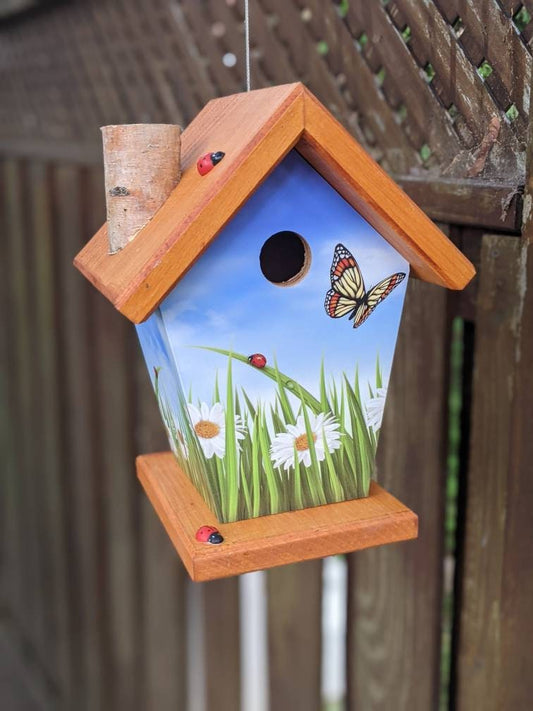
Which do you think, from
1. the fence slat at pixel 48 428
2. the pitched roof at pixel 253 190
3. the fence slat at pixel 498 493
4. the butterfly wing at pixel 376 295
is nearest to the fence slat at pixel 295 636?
the fence slat at pixel 498 493

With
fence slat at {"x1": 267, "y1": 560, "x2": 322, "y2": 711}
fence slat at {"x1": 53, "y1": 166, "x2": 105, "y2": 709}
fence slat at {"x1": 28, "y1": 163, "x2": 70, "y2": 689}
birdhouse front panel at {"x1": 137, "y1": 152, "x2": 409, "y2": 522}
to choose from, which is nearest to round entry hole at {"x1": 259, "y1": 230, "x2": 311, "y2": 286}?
birdhouse front panel at {"x1": 137, "y1": 152, "x2": 409, "y2": 522}

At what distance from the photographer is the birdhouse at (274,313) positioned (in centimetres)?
78

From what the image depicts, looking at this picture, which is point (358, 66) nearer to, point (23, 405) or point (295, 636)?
point (295, 636)

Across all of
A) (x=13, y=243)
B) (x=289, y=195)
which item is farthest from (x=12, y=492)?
(x=289, y=195)

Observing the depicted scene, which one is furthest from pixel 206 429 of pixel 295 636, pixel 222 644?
pixel 222 644

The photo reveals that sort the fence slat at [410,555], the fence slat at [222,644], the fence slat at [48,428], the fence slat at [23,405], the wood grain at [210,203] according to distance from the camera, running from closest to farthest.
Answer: the wood grain at [210,203]
the fence slat at [410,555]
the fence slat at [222,644]
the fence slat at [48,428]
the fence slat at [23,405]

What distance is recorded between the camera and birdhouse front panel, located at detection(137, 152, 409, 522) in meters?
0.86

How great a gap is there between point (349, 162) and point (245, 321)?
20 cm

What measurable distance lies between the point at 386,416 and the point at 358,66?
0.52m

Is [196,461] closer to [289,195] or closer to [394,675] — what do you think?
[289,195]

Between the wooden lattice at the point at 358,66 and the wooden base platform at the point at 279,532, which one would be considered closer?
the wooden base platform at the point at 279,532

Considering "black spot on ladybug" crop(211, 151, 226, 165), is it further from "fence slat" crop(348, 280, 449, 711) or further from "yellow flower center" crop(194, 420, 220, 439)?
"fence slat" crop(348, 280, 449, 711)

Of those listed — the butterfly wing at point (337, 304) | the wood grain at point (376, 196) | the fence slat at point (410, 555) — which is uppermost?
the wood grain at point (376, 196)

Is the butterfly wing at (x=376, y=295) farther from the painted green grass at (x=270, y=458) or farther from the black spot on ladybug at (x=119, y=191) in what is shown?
the black spot on ladybug at (x=119, y=191)
